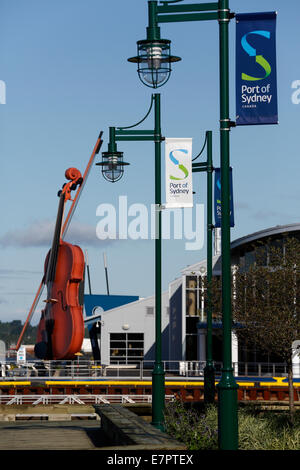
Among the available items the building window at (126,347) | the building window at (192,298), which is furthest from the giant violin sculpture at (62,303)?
the building window at (126,347)

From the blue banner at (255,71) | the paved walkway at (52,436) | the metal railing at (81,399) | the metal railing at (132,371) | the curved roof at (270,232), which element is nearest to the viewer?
the blue banner at (255,71)

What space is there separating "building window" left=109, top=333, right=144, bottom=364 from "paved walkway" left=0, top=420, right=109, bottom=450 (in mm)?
49309

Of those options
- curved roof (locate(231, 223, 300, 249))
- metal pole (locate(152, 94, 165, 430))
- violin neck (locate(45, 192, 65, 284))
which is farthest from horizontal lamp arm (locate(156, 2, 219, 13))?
curved roof (locate(231, 223, 300, 249))

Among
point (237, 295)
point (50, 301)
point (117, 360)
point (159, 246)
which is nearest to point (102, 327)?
point (117, 360)

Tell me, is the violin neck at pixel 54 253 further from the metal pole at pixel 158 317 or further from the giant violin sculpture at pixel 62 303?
the metal pole at pixel 158 317

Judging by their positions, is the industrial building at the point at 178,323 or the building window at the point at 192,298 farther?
the building window at the point at 192,298

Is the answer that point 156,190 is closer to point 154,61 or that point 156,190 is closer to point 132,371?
point 154,61

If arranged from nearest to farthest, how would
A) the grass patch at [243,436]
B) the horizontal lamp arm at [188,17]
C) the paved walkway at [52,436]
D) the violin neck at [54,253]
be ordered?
1. the grass patch at [243,436]
2. the horizontal lamp arm at [188,17]
3. the paved walkway at [52,436]
4. the violin neck at [54,253]

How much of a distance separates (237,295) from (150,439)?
13203 mm

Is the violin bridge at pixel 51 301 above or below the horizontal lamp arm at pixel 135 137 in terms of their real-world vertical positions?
below

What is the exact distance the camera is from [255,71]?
1412cm

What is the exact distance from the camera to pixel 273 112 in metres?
14.1

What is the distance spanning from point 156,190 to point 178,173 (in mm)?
1923

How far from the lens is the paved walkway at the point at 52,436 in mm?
15602
